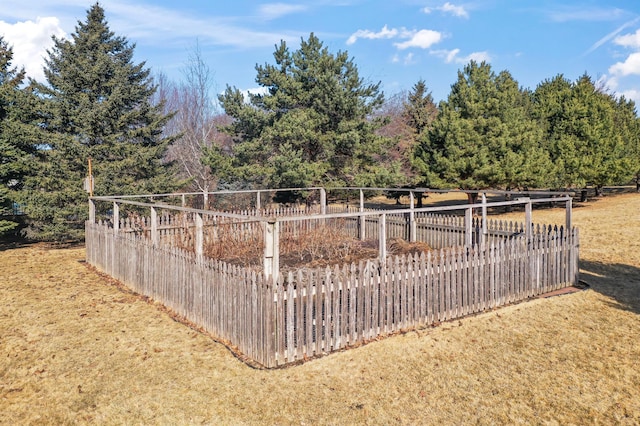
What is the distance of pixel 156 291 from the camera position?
827cm

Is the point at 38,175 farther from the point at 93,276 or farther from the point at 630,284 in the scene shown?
the point at 630,284

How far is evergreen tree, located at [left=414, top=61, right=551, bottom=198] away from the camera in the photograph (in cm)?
2075

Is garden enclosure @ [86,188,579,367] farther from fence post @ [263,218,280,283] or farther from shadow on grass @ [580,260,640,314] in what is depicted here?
shadow on grass @ [580,260,640,314]

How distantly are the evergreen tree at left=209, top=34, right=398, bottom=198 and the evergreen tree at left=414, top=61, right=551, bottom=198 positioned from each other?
3.02m

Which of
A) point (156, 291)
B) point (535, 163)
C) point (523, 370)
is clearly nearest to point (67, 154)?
point (156, 291)

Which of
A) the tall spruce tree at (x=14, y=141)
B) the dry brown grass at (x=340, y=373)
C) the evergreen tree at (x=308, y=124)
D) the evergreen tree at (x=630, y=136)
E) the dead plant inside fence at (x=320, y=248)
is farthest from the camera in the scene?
the evergreen tree at (x=630, y=136)

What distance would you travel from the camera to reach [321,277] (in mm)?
5789

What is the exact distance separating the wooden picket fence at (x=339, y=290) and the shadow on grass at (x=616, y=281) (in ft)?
2.27

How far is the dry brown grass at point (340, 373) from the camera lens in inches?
170

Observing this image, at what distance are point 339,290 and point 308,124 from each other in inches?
513

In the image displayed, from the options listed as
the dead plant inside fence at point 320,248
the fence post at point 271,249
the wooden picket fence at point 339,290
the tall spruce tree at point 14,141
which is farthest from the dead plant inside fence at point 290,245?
the tall spruce tree at point 14,141

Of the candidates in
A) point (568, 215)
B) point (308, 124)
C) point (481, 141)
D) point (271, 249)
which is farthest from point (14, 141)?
point (481, 141)

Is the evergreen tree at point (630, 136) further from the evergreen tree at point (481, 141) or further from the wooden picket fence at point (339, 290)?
the wooden picket fence at point (339, 290)

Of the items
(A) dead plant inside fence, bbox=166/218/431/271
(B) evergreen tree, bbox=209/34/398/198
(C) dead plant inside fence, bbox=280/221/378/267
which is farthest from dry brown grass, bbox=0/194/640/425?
(B) evergreen tree, bbox=209/34/398/198
